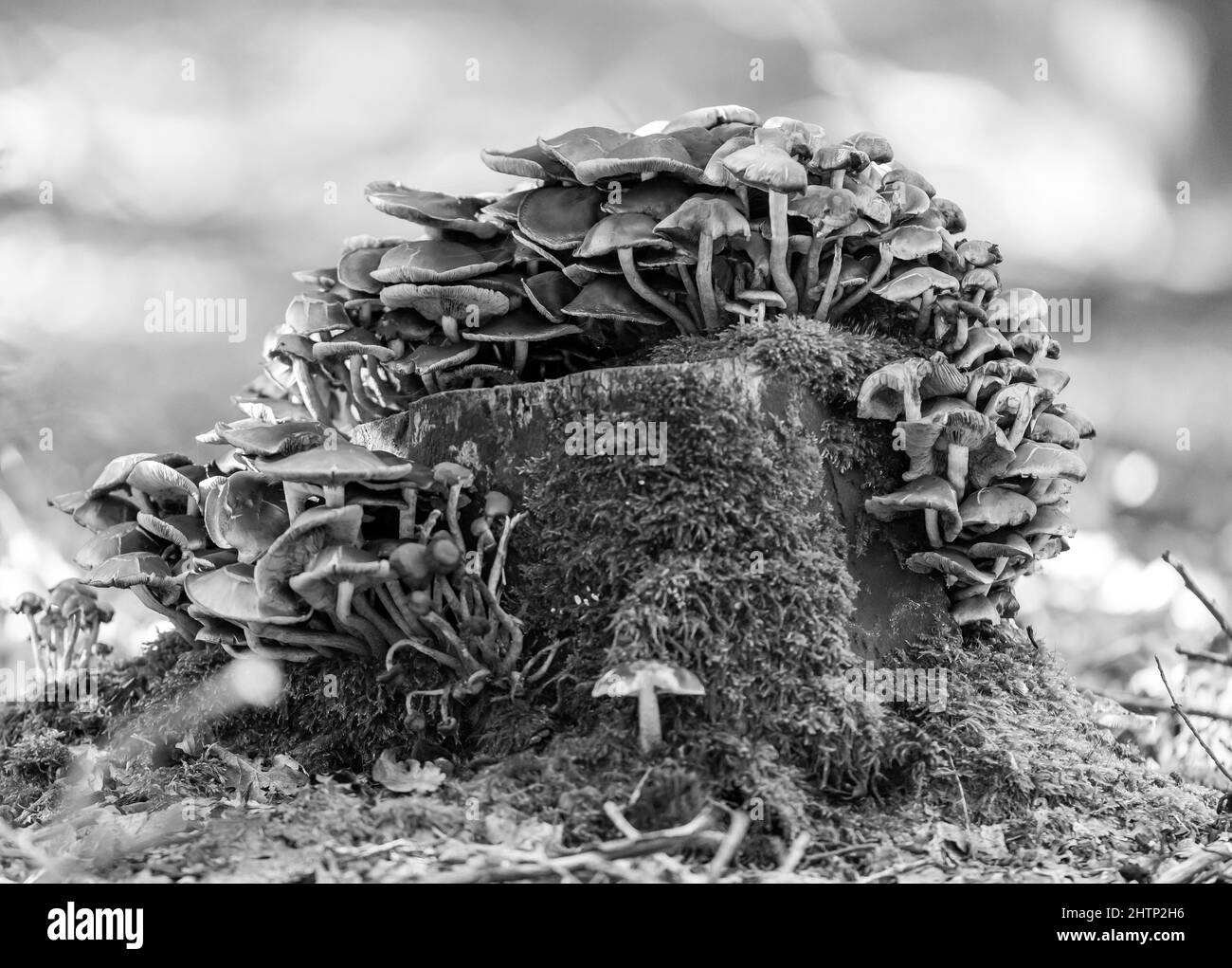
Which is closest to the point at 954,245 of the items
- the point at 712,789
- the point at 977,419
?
the point at 977,419

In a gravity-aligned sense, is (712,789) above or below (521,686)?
below

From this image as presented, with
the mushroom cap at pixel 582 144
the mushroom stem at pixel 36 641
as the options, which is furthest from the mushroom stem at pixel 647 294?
the mushroom stem at pixel 36 641

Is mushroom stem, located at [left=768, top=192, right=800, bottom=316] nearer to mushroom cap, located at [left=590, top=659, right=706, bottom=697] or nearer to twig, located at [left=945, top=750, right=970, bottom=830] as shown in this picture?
mushroom cap, located at [left=590, top=659, right=706, bottom=697]

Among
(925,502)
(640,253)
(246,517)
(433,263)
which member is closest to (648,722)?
(925,502)

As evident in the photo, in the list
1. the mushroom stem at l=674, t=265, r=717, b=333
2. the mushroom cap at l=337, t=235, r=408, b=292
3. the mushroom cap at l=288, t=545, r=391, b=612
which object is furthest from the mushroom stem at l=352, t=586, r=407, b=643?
the mushroom stem at l=674, t=265, r=717, b=333

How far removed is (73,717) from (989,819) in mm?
4298

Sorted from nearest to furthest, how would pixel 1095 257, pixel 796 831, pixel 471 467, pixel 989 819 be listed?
pixel 796 831 < pixel 989 819 < pixel 471 467 < pixel 1095 257

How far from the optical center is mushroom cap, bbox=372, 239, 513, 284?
3975mm

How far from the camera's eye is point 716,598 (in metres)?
3.34

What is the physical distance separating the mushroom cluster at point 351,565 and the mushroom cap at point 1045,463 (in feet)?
6.34

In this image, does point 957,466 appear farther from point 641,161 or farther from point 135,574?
point 135,574

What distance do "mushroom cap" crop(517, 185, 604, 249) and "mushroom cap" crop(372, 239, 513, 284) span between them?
24cm

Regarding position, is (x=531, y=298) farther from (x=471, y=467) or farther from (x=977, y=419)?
(x=977, y=419)

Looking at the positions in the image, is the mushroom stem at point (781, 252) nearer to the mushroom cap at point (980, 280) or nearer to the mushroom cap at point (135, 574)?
the mushroom cap at point (980, 280)
